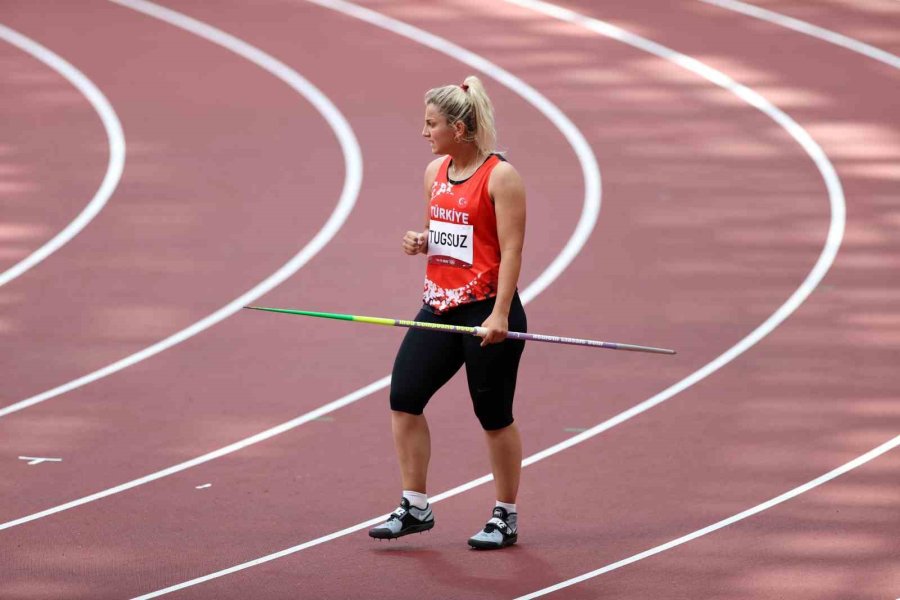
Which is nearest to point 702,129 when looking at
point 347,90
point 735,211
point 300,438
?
point 735,211

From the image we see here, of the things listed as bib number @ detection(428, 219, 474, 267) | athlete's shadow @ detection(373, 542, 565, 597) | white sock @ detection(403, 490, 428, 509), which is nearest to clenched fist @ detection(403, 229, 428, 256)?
bib number @ detection(428, 219, 474, 267)

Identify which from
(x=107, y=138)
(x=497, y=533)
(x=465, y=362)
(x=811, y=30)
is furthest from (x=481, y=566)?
(x=811, y=30)

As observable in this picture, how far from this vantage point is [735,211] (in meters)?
10.3

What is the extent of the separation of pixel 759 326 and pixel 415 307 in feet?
6.75

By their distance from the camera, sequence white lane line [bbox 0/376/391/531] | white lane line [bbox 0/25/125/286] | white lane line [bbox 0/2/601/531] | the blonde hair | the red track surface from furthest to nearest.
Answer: white lane line [bbox 0/25/125/286]
white lane line [bbox 0/2/601/531]
white lane line [bbox 0/376/391/531]
the red track surface
the blonde hair

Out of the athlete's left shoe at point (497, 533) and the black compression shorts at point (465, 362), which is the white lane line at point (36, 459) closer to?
the black compression shorts at point (465, 362)

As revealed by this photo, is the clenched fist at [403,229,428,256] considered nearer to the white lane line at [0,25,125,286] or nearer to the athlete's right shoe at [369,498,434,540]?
the athlete's right shoe at [369,498,434,540]

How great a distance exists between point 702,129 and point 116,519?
671 cm

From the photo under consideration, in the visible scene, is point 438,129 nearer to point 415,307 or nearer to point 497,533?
point 497,533

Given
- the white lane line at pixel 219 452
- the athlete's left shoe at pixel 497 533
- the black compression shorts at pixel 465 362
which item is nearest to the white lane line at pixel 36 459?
the white lane line at pixel 219 452

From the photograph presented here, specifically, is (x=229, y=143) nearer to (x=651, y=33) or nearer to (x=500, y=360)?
(x=651, y=33)

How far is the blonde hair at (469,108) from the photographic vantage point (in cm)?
575

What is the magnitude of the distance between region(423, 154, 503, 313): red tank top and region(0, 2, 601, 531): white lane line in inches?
68.3

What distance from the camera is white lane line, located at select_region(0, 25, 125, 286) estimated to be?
377 inches
